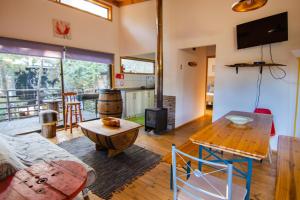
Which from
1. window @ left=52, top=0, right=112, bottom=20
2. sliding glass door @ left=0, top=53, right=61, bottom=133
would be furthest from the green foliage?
window @ left=52, top=0, right=112, bottom=20

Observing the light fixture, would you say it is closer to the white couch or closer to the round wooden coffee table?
the round wooden coffee table

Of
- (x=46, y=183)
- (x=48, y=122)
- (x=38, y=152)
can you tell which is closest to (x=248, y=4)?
(x=46, y=183)

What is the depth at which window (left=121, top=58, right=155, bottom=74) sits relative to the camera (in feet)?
16.6

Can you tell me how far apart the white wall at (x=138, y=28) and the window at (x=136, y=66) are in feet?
1.17

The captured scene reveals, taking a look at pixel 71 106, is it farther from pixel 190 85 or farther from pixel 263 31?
pixel 263 31

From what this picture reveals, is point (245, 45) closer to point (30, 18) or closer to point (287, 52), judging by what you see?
point (287, 52)

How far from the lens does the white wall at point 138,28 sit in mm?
4105

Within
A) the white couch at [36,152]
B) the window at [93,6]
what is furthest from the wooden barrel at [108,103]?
the window at [93,6]

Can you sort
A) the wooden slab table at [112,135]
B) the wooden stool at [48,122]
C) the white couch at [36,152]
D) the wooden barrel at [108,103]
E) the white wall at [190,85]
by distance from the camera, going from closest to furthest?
the white couch at [36,152]
the wooden slab table at [112,135]
the wooden stool at [48,122]
the wooden barrel at [108,103]
the white wall at [190,85]

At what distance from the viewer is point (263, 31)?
8.55ft

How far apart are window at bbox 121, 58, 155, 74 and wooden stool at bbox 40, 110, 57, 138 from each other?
7.49 feet

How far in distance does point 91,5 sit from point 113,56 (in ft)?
4.37

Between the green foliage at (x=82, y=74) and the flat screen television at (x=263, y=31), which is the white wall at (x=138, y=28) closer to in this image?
the green foliage at (x=82, y=74)

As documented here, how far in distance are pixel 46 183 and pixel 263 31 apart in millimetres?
3245
